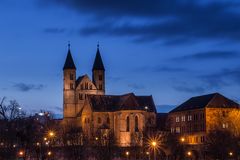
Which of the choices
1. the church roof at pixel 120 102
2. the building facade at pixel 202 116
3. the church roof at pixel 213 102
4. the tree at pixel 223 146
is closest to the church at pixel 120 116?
the church roof at pixel 120 102

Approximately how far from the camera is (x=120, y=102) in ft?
613

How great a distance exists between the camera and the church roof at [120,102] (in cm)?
18288

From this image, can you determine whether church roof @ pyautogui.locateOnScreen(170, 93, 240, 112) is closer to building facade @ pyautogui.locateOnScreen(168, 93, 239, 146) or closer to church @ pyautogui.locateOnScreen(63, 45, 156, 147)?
building facade @ pyautogui.locateOnScreen(168, 93, 239, 146)

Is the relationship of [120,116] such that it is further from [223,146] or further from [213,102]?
[223,146]

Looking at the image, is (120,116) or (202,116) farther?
(120,116)

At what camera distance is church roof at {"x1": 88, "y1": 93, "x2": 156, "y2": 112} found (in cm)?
18288

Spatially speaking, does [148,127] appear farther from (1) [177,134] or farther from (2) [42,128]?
(2) [42,128]

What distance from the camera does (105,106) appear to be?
188m

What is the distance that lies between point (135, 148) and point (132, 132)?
21982 mm

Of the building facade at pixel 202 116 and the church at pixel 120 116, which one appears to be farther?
the church at pixel 120 116

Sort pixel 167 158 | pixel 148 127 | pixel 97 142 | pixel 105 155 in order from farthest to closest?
pixel 148 127
pixel 167 158
pixel 97 142
pixel 105 155

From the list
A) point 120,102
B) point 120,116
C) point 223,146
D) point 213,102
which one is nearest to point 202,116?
point 213,102

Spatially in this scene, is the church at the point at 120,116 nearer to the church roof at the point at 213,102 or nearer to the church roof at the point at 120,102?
the church roof at the point at 120,102

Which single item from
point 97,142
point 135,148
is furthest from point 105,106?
point 97,142
